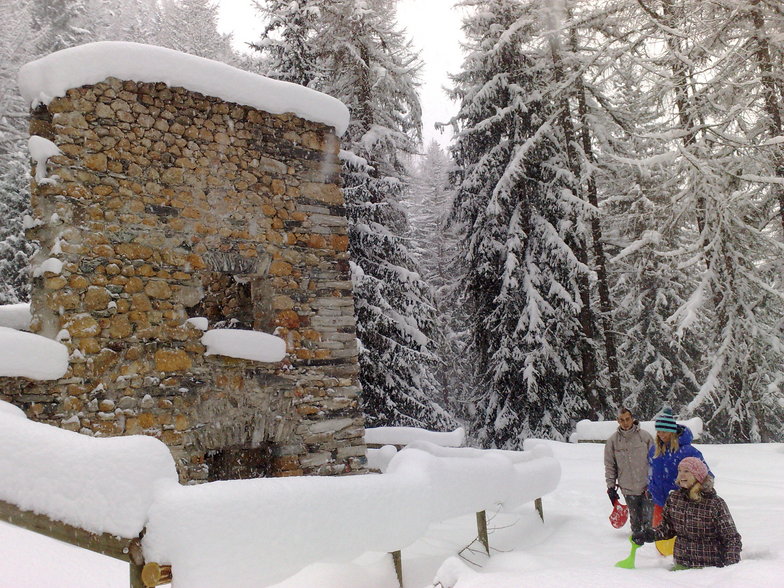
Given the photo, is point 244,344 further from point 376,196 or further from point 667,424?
point 376,196

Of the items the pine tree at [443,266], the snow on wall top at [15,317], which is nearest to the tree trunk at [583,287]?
the pine tree at [443,266]

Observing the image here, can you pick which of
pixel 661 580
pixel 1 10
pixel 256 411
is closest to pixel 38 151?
pixel 256 411

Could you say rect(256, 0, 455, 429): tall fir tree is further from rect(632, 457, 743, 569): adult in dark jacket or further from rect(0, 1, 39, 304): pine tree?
rect(632, 457, 743, 569): adult in dark jacket

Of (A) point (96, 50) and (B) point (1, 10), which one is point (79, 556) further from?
(B) point (1, 10)

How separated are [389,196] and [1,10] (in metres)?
17.1

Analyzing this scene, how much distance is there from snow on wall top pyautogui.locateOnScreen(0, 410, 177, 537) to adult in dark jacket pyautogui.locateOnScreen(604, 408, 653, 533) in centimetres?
426

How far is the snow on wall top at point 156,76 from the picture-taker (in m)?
4.94

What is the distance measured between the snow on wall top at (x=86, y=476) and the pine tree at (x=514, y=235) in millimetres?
11354

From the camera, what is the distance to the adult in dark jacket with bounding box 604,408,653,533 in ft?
17.2

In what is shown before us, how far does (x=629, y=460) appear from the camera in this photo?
5.28 m

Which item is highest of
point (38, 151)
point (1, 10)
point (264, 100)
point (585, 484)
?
point (1, 10)

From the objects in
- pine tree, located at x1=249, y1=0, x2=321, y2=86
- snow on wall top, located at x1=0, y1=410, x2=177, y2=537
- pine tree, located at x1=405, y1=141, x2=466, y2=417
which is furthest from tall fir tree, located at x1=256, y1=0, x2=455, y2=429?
snow on wall top, located at x1=0, y1=410, x2=177, y2=537

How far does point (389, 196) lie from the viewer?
13.3 m

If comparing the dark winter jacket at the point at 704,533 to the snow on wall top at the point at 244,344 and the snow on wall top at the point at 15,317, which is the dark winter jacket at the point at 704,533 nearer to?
the snow on wall top at the point at 244,344
